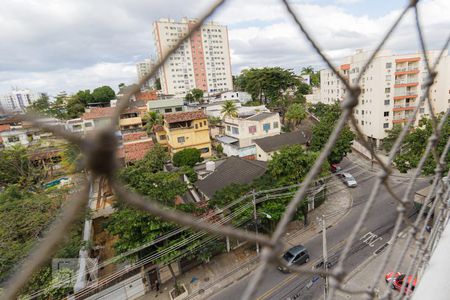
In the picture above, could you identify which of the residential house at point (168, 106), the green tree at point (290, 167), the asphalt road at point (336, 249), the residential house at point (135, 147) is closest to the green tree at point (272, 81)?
the residential house at point (168, 106)

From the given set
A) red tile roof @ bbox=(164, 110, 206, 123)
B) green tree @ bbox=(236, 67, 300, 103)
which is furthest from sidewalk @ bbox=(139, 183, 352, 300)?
green tree @ bbox=(236, 67, 300, 103)

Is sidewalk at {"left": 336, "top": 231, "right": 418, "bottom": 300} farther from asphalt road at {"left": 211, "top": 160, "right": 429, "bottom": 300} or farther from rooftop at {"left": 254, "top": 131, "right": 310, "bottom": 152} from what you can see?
rooftop at {"left": 254, "top": 131, "right": 310, "bottom": 152}

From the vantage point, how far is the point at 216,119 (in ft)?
54.1

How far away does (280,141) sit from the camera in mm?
11844

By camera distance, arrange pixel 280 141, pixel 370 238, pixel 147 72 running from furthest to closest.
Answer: pixel 280 141, pixel 370 238, pixel 147 72

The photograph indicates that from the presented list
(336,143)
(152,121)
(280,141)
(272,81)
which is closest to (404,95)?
(336,143)

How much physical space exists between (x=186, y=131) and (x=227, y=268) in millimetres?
7244

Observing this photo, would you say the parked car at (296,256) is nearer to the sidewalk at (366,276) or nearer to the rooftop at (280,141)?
the sidewalk at (366,276)

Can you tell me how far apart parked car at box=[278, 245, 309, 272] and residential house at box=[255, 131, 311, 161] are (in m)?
4.89

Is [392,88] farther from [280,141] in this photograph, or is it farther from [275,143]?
[275,143]

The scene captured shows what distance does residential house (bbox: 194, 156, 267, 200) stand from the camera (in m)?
7.85

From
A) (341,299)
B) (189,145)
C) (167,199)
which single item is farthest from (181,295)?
(189,145)

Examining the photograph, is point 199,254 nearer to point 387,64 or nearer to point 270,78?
point 387,64

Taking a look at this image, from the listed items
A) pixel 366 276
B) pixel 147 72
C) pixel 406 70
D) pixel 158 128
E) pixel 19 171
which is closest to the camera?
pixel 147 72
